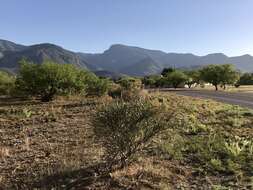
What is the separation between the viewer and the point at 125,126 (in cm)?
738

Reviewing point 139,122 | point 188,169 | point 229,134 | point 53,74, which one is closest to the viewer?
point 139,122

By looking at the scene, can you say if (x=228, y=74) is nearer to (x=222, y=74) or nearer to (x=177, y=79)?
(x=222, y=74)

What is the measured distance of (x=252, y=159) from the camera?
29.0 ft

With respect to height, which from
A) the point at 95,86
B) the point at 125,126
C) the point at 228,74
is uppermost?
the point at 228,74

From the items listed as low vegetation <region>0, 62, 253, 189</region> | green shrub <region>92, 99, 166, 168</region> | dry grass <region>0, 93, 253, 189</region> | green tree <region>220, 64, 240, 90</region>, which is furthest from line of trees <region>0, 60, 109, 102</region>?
green tree <region>220, 64, 240, 90</region>

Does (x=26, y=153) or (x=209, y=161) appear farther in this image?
(x=26, y=153)

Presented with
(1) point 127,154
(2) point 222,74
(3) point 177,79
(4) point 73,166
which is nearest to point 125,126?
(1) point 127,154

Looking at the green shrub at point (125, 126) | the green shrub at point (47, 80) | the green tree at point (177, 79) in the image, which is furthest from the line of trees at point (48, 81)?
the green tree at point (177, 79)

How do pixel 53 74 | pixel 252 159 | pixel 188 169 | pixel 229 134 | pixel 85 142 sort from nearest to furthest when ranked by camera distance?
pixel 188 169 < pixel 252 159 < pixel 85 142 < pixel 229 134 < pixel 53 74

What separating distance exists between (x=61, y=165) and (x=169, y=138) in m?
4.12

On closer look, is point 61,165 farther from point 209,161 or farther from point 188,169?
point 209,161

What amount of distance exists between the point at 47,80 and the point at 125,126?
18.1 meters

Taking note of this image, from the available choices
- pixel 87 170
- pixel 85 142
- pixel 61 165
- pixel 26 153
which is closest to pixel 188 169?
pixel 87 170

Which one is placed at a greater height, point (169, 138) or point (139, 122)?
point (139, 122)
